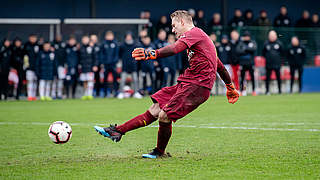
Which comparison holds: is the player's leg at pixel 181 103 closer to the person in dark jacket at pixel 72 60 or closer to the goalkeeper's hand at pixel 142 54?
the goalkeeper's hand at pixel 142 54

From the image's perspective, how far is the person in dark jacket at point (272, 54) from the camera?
2067 cm

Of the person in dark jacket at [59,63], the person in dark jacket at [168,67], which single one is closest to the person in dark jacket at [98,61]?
the person in dark jacket at [59,63]

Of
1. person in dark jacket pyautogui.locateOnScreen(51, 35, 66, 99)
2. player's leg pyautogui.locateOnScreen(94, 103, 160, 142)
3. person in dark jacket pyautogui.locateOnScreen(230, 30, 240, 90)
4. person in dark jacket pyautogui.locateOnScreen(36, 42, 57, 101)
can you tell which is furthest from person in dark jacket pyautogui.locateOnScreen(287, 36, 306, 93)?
player's leg pyautogui.locateOnScreen(94, 103, 160, 142)

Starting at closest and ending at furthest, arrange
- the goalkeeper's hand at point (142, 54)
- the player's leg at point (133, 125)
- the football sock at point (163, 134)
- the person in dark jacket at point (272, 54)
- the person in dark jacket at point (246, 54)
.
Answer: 1. the goalkeeper's hand at point (142, 54)
2. the football sock at point (163, 134)
3. the player's leg at point (133, 125)
4. the person in dark jacket at point (246, 54)
5. the person in dark jacket at point (272, 54)

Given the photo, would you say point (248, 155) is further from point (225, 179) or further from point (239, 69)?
point (239, 69)

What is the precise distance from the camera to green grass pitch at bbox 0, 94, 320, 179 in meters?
5.38

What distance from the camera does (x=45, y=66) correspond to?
19094mm

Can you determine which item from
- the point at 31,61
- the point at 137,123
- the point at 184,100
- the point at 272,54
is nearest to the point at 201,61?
the point at 184,100

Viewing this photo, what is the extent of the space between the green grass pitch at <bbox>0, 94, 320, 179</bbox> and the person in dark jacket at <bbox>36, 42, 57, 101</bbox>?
297 inches

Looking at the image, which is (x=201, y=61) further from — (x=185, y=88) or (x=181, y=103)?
(x=181, y=103)

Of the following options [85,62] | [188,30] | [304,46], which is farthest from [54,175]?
[304,46]

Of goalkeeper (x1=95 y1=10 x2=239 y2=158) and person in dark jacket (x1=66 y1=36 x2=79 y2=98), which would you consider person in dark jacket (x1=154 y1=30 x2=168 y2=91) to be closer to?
person in dark jacket (x1=66 y1=36 x2=79 y2=98)

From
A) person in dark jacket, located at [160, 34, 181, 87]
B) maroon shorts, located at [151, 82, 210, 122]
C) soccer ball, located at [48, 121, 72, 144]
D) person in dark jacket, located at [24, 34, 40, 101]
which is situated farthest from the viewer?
person in dark jacket, located at [160, 34, 181, 87]

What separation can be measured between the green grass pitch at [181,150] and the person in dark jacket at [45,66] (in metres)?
7.55
